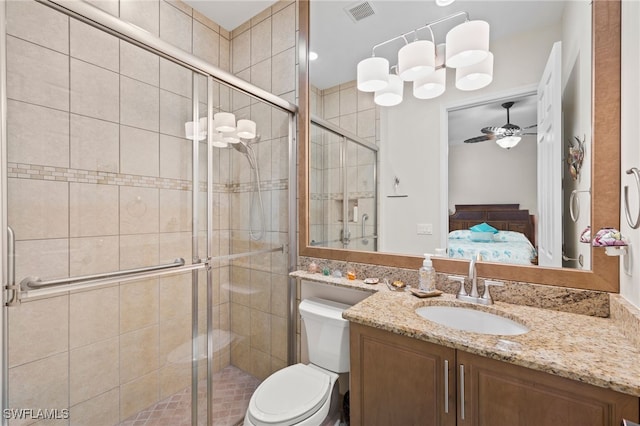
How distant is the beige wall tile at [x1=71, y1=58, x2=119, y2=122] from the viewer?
1.30 m

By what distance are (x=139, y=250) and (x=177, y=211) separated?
27 cm

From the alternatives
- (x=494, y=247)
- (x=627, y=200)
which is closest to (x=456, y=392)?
(x=494, y=247)

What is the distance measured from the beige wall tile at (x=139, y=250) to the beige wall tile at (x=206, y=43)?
1380 millimetres

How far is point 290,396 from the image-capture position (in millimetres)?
1265

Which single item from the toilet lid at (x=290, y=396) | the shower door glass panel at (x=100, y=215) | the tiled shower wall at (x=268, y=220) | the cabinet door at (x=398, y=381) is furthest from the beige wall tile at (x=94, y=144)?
the cabinet door at (x=398, y=381)

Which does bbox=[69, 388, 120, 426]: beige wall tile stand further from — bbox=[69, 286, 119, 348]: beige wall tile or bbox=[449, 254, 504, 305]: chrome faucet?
bbox=[449, 254, 504, 305]: chrome faucet

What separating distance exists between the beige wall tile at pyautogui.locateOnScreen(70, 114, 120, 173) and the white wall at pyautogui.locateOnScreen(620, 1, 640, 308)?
83.5 inches

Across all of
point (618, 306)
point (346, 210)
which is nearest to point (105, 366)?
point (346, 210)

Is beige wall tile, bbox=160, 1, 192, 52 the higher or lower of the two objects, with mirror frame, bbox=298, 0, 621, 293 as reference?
higher

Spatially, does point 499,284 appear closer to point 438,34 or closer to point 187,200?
point 438,34

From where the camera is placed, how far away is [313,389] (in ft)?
4.29

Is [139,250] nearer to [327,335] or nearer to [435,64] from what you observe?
[327,335]

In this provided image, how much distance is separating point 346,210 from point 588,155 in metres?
1.15

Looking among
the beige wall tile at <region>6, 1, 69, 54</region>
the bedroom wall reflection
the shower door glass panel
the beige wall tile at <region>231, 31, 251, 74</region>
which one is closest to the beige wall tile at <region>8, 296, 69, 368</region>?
the shower door glass panel
